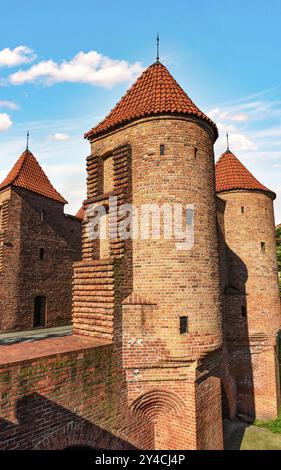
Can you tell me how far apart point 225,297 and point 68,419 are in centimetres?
Answer: 853

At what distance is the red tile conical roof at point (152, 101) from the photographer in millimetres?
8266

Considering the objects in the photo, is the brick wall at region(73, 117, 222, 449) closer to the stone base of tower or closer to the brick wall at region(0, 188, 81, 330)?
the stone base of tower

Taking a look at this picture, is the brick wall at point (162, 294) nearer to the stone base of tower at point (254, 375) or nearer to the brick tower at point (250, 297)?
the brick tower at point (250, 297)

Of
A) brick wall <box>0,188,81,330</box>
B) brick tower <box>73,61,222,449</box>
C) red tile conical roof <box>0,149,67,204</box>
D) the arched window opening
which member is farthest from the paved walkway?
red tile conical roof <box>0,149,67,204</box>

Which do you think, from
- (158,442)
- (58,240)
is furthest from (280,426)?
(58,240)

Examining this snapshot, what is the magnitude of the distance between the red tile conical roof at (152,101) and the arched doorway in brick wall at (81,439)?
7548 millimetres

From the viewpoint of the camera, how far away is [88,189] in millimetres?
9195

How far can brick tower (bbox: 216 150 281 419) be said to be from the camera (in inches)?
499

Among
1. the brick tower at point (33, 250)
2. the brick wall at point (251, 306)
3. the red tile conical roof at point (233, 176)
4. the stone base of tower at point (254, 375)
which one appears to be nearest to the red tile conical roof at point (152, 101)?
the red tile conical roof at point (233, 176)

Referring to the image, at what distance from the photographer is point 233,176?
14.3 meters

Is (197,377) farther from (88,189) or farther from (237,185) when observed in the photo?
(237,185)

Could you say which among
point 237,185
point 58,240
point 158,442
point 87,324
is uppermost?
point 237,185

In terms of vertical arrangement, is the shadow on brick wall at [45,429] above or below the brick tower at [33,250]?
below
